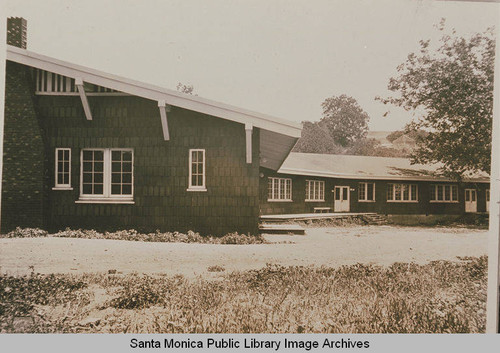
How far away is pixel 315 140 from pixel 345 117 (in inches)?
16.3

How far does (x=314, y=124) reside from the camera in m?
4.56

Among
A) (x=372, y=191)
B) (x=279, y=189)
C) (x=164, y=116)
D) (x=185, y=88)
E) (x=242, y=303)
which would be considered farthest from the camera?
(x=372, y=191)

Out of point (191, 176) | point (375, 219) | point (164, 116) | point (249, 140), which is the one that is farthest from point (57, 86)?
point (375, 219)

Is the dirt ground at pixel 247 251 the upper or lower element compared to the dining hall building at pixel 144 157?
lower

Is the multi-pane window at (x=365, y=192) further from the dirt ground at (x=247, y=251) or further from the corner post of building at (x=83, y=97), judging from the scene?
the corner post of building at (x=83, y=97)

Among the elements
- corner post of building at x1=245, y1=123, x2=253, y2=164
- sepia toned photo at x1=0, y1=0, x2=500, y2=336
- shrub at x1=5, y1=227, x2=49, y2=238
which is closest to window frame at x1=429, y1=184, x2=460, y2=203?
sepia toned photo at x1=0, y1=0, x2=500, y2=336

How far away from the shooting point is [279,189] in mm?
4695

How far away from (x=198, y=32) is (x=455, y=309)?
404cm

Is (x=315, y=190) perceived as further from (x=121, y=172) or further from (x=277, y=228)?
(x=121, y=172)

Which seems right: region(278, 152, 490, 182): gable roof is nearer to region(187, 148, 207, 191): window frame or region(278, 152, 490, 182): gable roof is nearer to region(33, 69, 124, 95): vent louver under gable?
region(187, 148, 207, 191): window frame

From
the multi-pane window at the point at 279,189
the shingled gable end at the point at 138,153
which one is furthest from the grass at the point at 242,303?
the multi-pane window at the point at 279,189

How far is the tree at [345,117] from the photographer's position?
439cm

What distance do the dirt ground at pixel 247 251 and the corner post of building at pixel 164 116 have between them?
119cm
